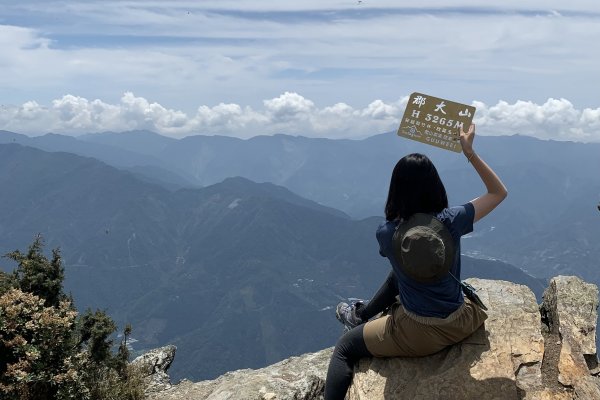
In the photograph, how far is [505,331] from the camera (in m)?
8.08

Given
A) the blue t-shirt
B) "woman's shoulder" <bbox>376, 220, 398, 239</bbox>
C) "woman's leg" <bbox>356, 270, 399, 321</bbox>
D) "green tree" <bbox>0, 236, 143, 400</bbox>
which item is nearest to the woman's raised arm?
the blue t-shirt

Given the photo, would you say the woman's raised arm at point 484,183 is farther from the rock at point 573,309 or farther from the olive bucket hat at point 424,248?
the rock at point 573,309

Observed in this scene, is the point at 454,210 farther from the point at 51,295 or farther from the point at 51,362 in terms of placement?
the point at 51,295

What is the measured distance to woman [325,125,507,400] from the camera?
6.06m

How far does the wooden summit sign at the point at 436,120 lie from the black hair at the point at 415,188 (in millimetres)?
957

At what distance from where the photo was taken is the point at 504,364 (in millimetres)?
7117

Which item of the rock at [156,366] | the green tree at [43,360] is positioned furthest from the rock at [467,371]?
the rock at [156,366]

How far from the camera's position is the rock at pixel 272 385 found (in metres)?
10.0

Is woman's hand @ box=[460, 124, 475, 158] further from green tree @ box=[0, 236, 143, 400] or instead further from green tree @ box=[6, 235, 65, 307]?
green tree @ box=[6, 235, 65, 307]

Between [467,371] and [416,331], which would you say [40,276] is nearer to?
[416,331]

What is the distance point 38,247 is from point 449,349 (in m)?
11.9

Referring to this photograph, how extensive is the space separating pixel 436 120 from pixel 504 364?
3738 mm

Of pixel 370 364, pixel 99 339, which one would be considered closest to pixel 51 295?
pixel 99 339

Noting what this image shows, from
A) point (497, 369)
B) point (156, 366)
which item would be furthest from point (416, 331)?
point (156, 366)
